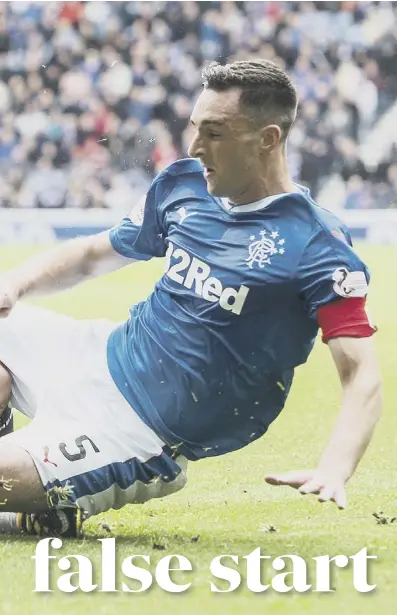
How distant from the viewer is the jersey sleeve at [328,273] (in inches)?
180

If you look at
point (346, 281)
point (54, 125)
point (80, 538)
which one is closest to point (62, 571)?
point (80, 538)

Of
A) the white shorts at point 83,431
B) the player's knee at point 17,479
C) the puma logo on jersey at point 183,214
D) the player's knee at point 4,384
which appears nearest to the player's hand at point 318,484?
the white shorts at point 83,431

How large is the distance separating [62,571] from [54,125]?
19.0 metres

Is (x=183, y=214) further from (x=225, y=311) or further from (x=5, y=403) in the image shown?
(x=5, y=403)

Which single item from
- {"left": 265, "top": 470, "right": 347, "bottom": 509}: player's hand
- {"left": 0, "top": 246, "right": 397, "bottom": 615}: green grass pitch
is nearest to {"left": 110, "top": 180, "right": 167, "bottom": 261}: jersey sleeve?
{"left": 0, "top": 246, "right": 397, "bottom": 615}: green grass pitch

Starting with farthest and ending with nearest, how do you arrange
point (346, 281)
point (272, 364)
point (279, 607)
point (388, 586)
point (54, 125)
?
point (54, 125)
point (272, 364)
point (346, 281)
point (388, 586)
point (279, 607)

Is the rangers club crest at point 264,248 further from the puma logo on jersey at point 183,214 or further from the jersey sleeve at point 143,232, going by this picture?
the jersey sleeve at point 143,232

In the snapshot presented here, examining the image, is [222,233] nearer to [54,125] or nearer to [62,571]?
[62,571]

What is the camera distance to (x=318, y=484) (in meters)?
4.05

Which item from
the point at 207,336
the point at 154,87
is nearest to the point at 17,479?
the point at 207,336

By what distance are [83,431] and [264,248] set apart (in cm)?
97

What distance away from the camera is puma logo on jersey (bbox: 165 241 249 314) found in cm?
476

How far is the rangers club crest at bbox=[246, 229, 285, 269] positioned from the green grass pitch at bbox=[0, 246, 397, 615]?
1.04 metres

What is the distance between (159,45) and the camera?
23391 mm
